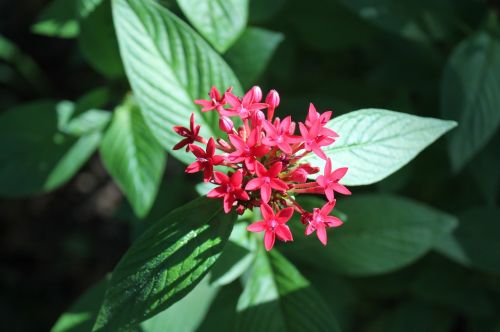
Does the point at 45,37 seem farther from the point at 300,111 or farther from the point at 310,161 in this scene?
the point at 310,161

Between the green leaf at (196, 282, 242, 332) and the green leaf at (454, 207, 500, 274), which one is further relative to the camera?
the green leaf at (454, 207, 500, 274)

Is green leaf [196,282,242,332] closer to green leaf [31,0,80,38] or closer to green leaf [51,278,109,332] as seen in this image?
green leaf [51,278,109,332]

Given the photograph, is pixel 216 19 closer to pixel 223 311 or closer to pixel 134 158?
pixel 134 158

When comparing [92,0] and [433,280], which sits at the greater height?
[92,0]

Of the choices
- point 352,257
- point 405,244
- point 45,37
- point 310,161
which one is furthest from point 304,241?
point 45,37

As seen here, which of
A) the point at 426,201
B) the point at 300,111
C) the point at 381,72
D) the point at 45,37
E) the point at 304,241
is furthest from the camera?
the point at 45,37

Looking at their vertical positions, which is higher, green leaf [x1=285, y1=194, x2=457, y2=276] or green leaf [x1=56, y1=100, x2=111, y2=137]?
green leaf [x1=56, y1=100, x2=111, y2=137]

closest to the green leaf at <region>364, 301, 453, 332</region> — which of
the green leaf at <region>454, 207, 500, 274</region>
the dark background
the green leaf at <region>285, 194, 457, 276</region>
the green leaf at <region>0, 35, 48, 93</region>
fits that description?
the dark background

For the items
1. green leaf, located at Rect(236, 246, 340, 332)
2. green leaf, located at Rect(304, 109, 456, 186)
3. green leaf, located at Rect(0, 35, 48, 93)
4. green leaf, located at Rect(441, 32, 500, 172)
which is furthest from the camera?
green leaf, located at Rect(0, 35, 48, 93)

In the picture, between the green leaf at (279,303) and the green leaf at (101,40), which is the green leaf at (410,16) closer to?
the green leaf at (101,40)
